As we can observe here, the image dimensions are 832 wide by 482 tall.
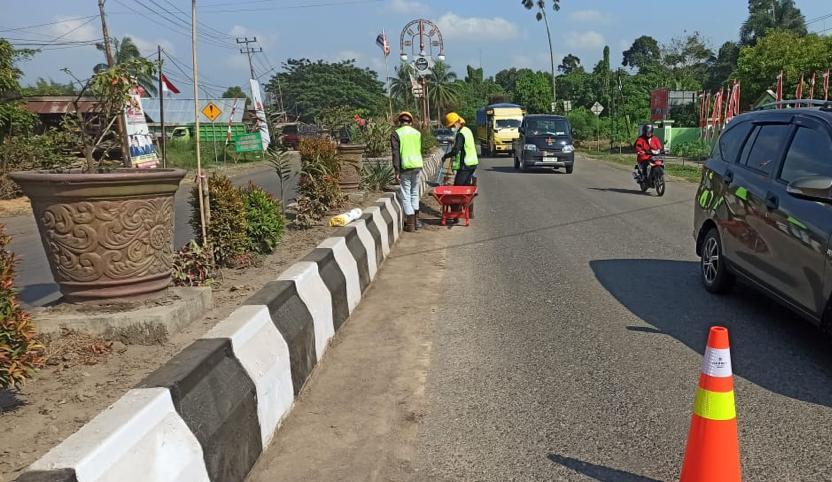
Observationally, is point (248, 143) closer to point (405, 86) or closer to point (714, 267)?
point (405, 86)

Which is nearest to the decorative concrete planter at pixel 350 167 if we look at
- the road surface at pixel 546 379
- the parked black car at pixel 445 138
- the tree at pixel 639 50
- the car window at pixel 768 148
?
the road surface at pixel 546 379

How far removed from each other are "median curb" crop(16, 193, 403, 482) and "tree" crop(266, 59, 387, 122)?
94.7 metres

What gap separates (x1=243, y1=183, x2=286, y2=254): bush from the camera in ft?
24.2

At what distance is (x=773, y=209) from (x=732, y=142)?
1.63 metres

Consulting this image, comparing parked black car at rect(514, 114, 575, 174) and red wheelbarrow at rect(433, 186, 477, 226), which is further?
parked black car at rect(514, 114, 575, 174)

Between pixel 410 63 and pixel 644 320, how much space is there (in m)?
29.1

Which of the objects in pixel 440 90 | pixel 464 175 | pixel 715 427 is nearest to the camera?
pixel 715 427

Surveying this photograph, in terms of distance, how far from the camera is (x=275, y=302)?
4.10 m

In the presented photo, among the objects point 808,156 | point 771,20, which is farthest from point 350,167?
point 771,20

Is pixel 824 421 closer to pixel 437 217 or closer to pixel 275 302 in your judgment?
pixel 275 302

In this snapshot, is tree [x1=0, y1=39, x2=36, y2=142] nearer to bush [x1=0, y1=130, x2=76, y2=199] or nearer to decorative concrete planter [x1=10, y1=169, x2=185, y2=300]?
bush [x1=0, y1=130, x2=76, y2=199]

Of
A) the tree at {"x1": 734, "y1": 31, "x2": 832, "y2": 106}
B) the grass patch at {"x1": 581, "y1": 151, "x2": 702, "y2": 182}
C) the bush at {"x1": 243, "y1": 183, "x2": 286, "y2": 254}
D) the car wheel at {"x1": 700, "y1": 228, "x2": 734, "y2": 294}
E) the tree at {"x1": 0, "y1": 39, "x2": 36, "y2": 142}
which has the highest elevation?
the tree at {"x1": 734, "y1": 31, "x2": 832, "y2": 106}

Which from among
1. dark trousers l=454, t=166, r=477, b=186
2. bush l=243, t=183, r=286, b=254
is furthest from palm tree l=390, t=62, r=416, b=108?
bush l=243, t=183, r=286, b=254

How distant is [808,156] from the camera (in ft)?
17.0
